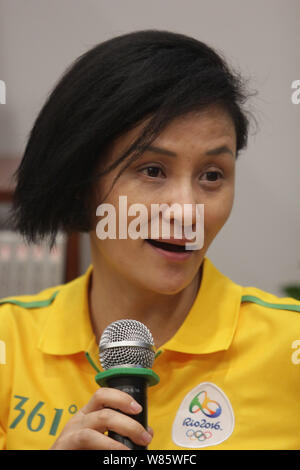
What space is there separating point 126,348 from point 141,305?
0.37m

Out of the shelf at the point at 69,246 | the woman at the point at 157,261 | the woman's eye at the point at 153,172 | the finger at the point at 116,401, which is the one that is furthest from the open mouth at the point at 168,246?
the shelf at the point at 69,246

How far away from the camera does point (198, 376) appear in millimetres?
1020

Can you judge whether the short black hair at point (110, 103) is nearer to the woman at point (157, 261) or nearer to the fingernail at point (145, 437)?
the woman at point (157, 261)

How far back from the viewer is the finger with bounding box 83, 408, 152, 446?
2.06 ft

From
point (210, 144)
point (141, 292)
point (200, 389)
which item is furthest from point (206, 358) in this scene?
point (210, 144)

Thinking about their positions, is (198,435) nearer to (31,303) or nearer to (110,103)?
(31,303)

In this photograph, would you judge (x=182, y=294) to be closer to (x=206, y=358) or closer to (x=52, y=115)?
(x=206, y=358)

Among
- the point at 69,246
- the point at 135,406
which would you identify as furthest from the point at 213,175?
the point at 69,246

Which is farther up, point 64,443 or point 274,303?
point 274,303

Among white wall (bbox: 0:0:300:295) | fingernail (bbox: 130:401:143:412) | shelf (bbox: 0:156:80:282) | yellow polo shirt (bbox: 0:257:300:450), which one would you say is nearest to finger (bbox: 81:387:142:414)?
fingernail (bbox: 130:401:143:412)

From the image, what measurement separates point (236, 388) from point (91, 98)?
58cm

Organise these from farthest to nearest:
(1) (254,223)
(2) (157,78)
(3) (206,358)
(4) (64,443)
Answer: (1) (254,223), (3) (206,358), (2) (157,78), (4) (64,443)

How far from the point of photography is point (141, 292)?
107cm

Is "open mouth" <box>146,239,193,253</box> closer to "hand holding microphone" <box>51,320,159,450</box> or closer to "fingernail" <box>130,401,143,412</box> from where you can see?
"hand holding microphone" <box>51,320,159,450</box>
